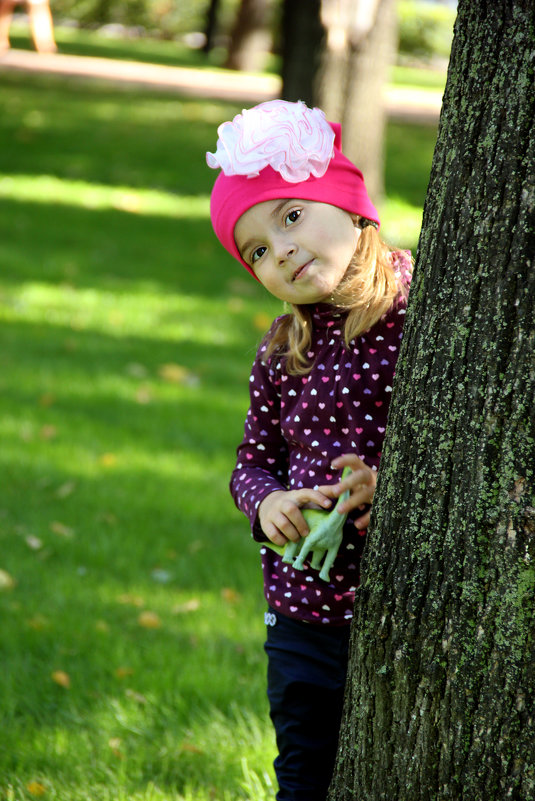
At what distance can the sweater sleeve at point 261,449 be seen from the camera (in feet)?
6.63

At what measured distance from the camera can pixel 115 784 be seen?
2.43 m

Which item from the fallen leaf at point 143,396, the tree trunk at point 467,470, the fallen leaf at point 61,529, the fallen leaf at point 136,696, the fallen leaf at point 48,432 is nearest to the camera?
the tree trunk at point 467,470

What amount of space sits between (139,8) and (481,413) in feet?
126

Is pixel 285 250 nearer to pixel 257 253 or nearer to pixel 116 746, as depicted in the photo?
pixel 257 253

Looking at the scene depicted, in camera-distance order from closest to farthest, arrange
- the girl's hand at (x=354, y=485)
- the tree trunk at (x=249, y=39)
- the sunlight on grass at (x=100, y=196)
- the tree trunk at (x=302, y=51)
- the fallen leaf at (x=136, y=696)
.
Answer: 1. the girl's hand at (x=354, y=485)
2. the fallen leaf at (x=136, y=696)
3. the tree trunk at (x=302, y=51)
4. the sunlight on grass at (x=100, y=196)
5. the tree trunk at (x=249, y=39)

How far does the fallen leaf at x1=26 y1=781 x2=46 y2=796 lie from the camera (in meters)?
2.38

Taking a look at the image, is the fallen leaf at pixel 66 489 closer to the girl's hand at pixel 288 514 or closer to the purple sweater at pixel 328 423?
the purple sweater at pixel 328 423

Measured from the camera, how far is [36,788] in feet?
7.84

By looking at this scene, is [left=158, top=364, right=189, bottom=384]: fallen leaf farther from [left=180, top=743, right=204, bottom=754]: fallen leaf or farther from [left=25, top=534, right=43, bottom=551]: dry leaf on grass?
[left=180, top=743, right=204, bottom=754]: fallen leaf

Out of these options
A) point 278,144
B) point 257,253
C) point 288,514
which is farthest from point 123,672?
point 278,144

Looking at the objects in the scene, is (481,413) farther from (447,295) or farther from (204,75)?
(204,75)

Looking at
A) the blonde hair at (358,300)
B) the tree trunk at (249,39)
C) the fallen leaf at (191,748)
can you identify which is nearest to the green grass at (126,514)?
the fallen leaf at (191,748)

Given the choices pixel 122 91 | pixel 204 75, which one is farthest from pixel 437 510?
pixel 204 75

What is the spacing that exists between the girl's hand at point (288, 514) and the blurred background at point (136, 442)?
2.92ft
